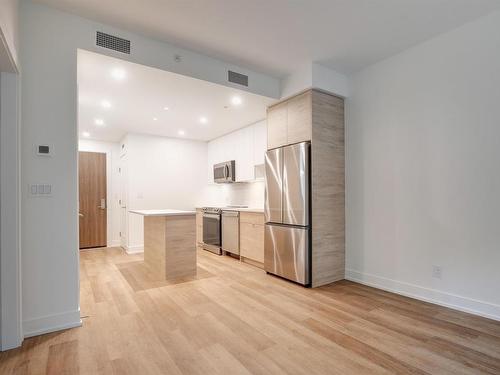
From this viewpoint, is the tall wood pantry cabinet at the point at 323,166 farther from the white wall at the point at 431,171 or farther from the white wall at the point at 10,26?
the white wall at the point at 10,26

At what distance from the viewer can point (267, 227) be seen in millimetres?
4039

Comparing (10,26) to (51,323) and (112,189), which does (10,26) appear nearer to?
(51,323)

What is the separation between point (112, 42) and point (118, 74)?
0.44m

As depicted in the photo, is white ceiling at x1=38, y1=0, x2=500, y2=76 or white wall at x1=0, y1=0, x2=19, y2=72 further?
white ceiling at x1=38, y1=0, x2=500, y2=76

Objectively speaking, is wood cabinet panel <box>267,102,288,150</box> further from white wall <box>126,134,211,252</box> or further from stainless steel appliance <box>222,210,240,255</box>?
white wall <box>126,134,211,252</box>

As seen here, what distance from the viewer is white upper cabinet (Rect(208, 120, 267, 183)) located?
5047 mm

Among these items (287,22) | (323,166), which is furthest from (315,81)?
(323,166)

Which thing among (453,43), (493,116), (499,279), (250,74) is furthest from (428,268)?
(250,74)

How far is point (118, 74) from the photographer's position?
311 cm

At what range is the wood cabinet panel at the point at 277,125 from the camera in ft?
12.9

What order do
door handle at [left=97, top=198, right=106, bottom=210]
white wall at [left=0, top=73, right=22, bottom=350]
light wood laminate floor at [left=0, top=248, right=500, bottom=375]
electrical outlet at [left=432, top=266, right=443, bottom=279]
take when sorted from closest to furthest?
light wood laminate floor at [left=0, top=248, right=500, bottom=375], white wall at [left=0, top=73, right=22, bottom=350], electrical outlet at [left=432, top=266, right=443, bottom=279], door handle at [left=97, top=198, right=106, bottom=210]

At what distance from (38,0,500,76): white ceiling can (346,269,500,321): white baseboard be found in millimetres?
2761

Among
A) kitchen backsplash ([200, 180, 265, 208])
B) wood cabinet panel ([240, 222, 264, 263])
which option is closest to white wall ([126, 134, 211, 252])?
kitchen backsplash ([200, 180, 265, 208])

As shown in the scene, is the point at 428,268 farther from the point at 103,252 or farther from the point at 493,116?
the point at 103,252
